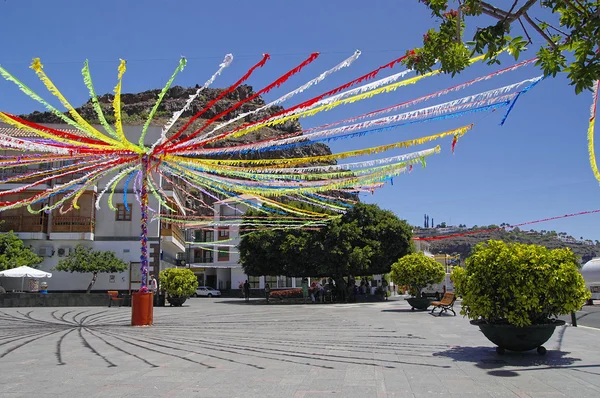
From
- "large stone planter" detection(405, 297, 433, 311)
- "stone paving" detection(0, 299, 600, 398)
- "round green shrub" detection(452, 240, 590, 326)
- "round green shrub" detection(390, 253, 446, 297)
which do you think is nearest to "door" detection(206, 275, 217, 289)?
"large stone planter" detection(405, 297, 433, 311)

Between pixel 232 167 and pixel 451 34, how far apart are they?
9.16 metres

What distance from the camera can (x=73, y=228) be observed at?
30812 mm

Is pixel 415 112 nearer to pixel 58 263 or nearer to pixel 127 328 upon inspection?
pixel 127 328

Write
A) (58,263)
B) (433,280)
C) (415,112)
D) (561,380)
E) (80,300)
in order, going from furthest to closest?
(58,263), (80,300), (433,280), (415,112), (561,380)

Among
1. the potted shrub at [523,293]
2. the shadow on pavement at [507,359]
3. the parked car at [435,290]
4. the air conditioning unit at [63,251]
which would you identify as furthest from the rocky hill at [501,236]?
the potted shrub at [523,293]

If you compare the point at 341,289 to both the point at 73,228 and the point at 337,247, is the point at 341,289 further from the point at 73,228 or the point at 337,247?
the point at 73,228

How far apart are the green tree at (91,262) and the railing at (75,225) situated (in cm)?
144

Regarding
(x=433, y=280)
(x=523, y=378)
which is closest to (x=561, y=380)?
(x=523, y=378)

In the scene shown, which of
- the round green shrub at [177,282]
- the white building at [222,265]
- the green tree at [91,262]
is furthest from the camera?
the white building at [222,265]

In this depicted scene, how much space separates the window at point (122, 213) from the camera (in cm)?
3180

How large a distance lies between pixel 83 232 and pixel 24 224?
362cm

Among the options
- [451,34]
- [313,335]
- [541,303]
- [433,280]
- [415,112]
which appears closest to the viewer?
[451,34]

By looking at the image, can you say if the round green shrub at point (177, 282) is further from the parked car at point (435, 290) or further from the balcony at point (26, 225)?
the parked car at point (435, 290)

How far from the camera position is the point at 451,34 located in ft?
15.0
